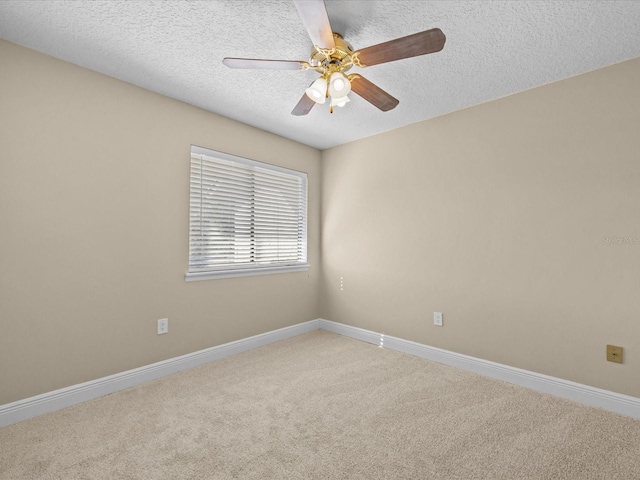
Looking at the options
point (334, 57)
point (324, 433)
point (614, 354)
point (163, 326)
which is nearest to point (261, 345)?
point (163, 326)

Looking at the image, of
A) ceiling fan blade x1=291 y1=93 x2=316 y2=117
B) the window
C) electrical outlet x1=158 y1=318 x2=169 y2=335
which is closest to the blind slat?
the window

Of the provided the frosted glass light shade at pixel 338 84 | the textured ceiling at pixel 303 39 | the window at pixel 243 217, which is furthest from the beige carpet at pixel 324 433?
the textured ceiling at pixel 303 39

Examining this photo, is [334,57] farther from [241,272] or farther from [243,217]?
[241,272]

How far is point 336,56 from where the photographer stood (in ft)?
5.81

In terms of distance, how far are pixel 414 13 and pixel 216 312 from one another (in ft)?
9.09

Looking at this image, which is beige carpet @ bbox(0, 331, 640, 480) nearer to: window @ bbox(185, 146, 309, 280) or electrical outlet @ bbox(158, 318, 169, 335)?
electrical outlet @ bbox(158, 318, 169, 335)

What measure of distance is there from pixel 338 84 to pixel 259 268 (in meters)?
2.12

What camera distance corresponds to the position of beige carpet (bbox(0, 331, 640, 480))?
1.57 metres

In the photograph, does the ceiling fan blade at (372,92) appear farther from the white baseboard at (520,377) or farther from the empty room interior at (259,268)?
the white baseboard at (520,377)

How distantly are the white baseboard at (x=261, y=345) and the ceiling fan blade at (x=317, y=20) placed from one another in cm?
264

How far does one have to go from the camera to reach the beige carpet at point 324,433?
1.57m

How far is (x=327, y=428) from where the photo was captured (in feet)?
6.27

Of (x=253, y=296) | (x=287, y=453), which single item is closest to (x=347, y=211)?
(x=253, y=296)

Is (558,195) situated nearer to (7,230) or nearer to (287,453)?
(287,453)
